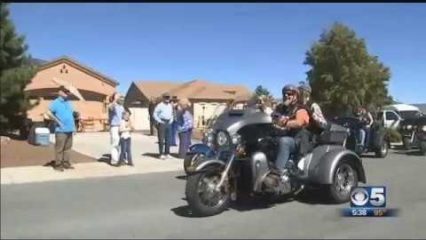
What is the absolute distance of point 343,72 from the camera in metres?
41.3

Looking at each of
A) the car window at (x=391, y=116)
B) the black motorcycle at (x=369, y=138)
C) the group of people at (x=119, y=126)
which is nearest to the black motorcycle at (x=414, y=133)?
the black motorcycle at (x=369, y=138)

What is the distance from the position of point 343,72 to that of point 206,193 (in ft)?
114

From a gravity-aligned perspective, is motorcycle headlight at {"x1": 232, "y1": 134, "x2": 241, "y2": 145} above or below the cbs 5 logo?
above

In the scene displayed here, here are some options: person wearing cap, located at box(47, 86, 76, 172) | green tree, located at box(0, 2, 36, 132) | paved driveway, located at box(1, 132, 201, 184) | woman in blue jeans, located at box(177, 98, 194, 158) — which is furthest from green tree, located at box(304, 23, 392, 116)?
person wearing cap, located at box(47, 86, 76, 172)

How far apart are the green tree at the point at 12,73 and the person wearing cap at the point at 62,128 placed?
0.89 metres

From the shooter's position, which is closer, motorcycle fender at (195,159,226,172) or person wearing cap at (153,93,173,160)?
motorcycle fender at (195,159,226,172)

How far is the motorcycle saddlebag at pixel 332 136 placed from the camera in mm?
9305

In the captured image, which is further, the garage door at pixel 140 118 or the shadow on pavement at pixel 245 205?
the garage door at pixel 140 118

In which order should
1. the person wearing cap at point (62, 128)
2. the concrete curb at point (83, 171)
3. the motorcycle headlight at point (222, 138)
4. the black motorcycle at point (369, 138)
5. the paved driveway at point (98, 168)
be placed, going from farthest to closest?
the black motorcycle at point (369, 138)
the person wearing cap at point (62, 128)
the paved driveway at point (98, 168)
the concrete curb at point (83, 171)
the motorcycle headlight at point (222, 138)

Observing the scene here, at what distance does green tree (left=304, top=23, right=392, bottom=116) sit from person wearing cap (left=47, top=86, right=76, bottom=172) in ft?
100

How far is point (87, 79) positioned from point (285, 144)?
29.5 metres

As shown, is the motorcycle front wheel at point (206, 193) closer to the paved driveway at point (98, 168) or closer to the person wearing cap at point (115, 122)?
the paved driveway at point (98, 168)

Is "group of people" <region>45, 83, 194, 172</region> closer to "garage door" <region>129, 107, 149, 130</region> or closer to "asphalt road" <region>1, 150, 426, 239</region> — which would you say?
"asphalt road" <region>1, 150, 426, 239</region>

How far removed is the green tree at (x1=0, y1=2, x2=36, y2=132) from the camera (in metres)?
10.7
